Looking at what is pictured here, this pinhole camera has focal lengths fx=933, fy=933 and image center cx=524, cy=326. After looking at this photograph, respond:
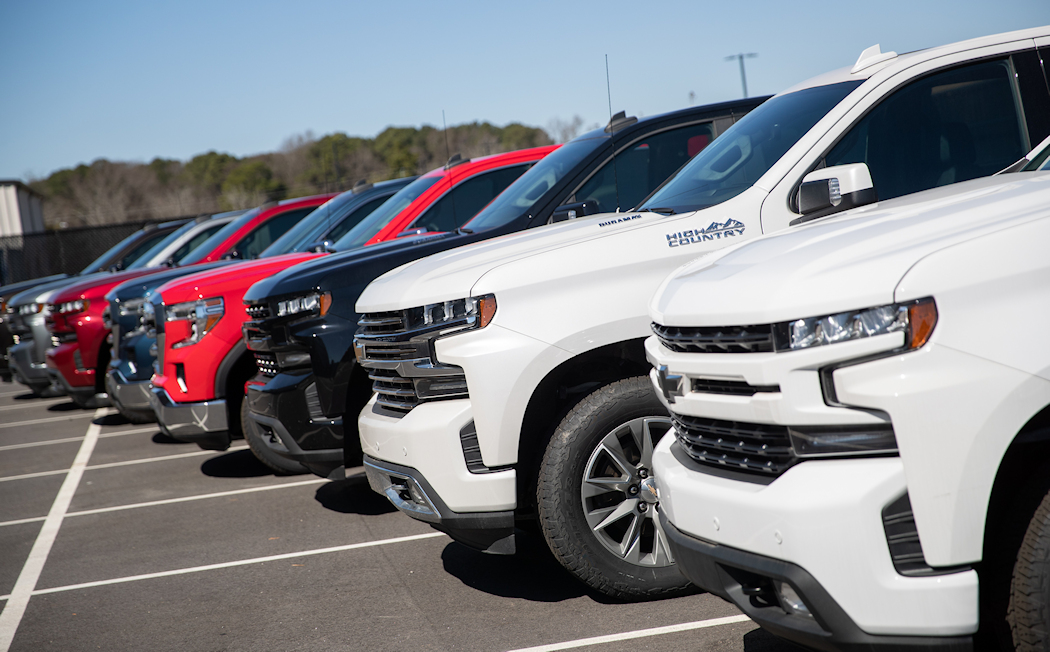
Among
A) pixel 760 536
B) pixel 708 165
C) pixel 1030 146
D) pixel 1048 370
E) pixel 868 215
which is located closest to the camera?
pixel 1048 370

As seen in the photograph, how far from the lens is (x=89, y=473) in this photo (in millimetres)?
8508

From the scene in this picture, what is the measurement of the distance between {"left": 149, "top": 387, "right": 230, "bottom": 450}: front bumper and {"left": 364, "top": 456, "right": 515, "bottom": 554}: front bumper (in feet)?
10.1

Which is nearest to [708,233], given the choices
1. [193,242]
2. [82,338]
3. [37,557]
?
[37,557]

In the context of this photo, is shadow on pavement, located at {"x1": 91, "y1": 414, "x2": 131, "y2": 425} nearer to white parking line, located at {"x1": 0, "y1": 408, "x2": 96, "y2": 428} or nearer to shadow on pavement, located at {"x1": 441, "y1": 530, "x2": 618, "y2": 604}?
white parking line, located at {"x1": 0, "y1": 408, "x2": 96, "y2": 428}

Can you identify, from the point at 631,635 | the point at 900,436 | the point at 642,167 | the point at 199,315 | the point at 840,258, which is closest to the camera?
the point at 900,436

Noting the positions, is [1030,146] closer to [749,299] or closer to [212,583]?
[749,299]

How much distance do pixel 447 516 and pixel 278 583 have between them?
5.14 ft

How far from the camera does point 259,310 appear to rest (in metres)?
5.69

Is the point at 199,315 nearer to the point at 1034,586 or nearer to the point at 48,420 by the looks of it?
the point at 1034,586

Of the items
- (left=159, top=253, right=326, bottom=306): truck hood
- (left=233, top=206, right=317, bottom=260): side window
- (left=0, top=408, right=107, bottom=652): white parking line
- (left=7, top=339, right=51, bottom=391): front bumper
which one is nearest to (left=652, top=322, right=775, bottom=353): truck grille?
(left=0, top=408, right=107, bottom=652): white parking line

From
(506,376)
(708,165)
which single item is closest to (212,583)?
(506,376)

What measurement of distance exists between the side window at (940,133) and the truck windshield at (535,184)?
6.70 ft

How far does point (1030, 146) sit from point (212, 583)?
4.61 meters

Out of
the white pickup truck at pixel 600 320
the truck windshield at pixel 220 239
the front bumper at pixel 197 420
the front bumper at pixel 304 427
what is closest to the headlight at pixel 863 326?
the white pickup truck at pixel 600 320
